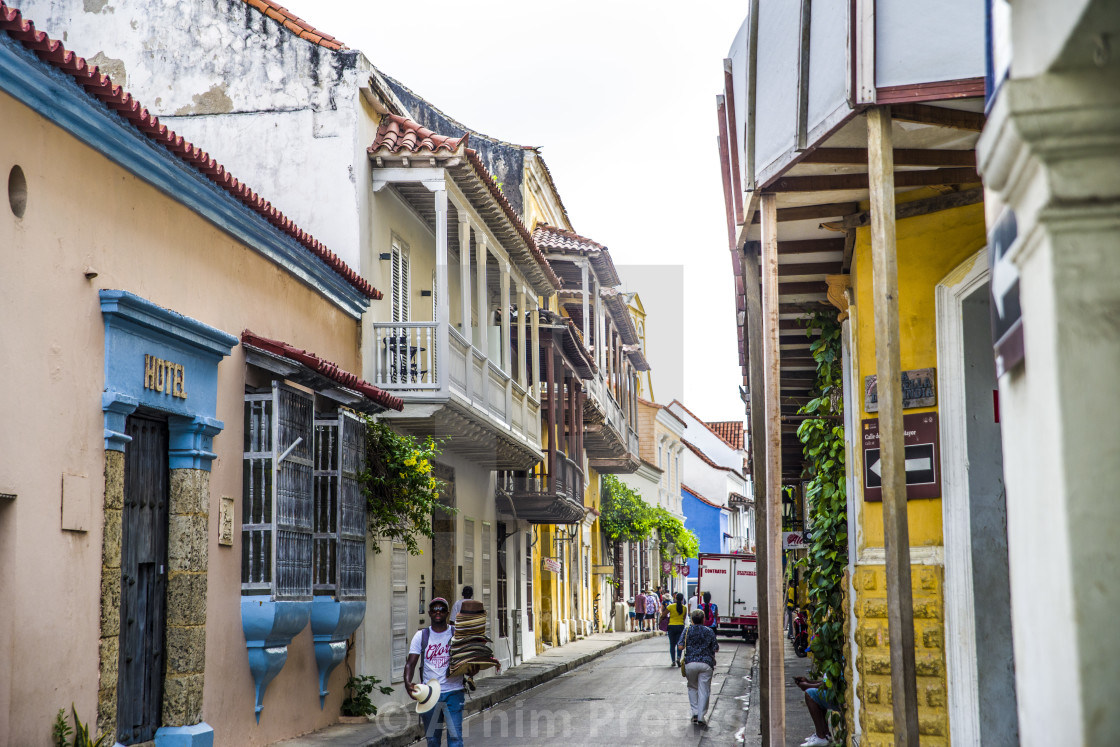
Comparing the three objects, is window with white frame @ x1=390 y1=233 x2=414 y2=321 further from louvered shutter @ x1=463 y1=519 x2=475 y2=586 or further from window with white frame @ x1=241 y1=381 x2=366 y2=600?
louvered shutter @ x1=463 y1=519 x2=475 y2=586

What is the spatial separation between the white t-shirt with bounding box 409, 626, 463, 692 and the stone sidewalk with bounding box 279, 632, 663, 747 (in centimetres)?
204

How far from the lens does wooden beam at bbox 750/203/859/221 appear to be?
31.2 ft

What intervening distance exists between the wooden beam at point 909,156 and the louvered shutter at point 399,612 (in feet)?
33.1

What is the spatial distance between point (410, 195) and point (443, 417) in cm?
317

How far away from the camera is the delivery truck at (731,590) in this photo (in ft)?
121

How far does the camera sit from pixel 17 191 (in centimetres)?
800

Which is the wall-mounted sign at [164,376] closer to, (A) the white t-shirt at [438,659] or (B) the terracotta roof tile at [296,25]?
(A) the white t-shirt at [438,659]

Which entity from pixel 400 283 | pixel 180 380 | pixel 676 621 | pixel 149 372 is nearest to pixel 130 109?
pixel 149 372

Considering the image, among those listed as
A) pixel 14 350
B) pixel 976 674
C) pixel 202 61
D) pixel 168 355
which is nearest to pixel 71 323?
pixel 14 350

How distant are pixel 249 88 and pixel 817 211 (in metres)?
8.72

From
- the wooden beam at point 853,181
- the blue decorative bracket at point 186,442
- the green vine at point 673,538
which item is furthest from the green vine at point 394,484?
the green vine at point 673,538

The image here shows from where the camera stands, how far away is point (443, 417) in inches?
648

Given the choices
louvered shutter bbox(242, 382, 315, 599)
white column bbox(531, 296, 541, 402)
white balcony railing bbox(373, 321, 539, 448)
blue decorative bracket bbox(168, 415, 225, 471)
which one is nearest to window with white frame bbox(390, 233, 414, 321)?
white balcony railing bbox(373, 321, 539, 448)

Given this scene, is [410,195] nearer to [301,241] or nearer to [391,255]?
[391,255]
